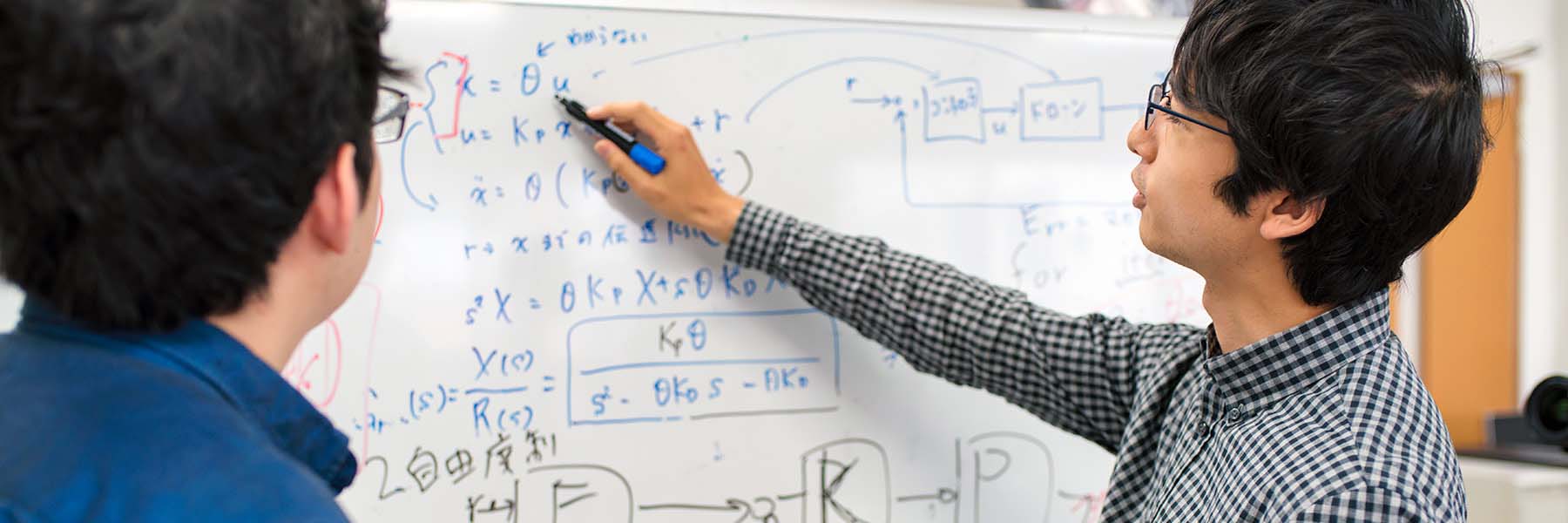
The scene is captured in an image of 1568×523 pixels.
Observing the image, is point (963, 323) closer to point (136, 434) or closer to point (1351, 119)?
point (1351, 119)

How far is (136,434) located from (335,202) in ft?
0.56

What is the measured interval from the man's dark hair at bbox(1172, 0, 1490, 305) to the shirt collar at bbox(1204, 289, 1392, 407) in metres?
0.02

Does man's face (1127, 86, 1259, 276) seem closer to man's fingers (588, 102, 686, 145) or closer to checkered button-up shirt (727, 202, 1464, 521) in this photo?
checkered button-up shirt (727, 202, 1464, 521)

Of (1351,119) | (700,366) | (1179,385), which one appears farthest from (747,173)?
(1351,119)

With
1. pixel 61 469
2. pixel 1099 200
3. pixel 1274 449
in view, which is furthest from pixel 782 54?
pixel 61 469

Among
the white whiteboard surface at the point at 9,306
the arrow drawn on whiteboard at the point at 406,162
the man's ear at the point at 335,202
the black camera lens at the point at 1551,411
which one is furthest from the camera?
the black camera lens at the point at 1551,411

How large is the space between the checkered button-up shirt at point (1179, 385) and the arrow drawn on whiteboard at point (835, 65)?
154mm

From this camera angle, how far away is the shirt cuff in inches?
50.2

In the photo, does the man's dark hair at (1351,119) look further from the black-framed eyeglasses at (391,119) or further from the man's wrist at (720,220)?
the black-framed eyeglasses at (391,119)

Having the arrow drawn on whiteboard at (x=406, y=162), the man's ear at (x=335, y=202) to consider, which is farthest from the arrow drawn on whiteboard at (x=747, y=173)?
the man's ear at (x=335, y=202)

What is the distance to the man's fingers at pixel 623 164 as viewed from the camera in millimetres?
1249

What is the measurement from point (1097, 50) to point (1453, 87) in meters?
0.60

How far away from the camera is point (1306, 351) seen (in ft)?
3.29

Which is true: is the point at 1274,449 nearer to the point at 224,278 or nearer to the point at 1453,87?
the point at 1453,87
